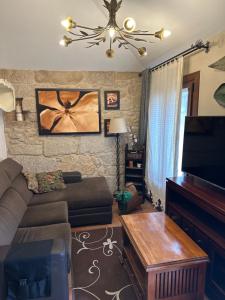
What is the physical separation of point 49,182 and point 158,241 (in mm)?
1951

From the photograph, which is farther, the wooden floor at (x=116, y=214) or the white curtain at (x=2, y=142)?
the white curtain at (x=2, y=142)

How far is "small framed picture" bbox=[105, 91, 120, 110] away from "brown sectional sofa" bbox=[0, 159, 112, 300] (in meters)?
1.30

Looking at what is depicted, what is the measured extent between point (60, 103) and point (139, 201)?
211 cm

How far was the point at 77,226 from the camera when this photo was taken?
2.95m

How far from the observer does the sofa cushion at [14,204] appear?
217 cm

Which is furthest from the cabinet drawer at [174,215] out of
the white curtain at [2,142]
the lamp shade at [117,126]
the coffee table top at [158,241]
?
the white curtain at [2,142]

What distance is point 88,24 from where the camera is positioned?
9.15ft

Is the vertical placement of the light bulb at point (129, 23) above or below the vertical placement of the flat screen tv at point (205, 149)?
above

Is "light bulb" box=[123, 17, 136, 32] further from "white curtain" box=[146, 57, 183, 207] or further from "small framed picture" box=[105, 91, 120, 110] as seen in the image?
"small framed picture" box=[105, 91, 120, 110]

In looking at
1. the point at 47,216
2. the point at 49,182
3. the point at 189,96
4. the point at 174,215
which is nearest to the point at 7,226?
the point at 47,216

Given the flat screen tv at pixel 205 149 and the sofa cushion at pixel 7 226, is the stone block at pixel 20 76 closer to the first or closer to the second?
the sofa cushion at pixel 7 226

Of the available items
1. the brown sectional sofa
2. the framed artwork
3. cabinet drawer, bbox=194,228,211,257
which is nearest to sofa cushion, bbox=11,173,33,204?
the brown sectional sofa

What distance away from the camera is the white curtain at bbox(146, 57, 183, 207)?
9.03 ft

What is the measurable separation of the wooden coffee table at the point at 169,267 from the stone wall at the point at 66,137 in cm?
217
